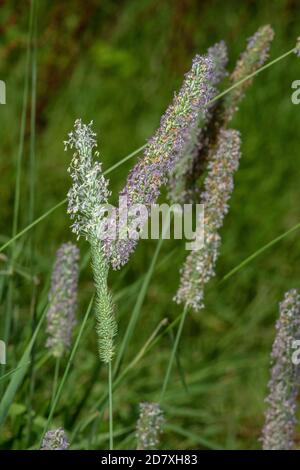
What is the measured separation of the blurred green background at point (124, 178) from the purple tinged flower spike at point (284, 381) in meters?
0.41

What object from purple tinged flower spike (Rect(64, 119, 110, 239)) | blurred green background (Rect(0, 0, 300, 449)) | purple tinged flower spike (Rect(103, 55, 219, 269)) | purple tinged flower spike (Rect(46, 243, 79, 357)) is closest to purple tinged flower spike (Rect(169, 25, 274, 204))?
purple tinged flower spike (Rect(46, 243, 79, 357))

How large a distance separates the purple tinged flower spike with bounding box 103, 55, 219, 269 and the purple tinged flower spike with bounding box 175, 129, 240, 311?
408mm

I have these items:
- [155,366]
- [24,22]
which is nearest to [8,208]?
[155,366]

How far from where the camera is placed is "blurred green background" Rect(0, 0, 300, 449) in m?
2.51

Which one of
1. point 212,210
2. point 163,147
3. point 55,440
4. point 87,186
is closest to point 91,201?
point 87,186

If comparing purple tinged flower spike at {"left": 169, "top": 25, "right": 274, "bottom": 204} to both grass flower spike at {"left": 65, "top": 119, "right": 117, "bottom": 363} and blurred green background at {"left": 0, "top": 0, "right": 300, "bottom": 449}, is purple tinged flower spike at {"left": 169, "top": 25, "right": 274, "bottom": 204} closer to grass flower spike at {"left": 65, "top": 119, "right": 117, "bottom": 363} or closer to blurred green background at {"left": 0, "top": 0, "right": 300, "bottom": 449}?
blurred green background at {"left": 0, "top": 0, "right": 300, "bottom": 449}

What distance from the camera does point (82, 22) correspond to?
11.9 feet

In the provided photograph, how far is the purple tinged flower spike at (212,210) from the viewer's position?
5.25 ft

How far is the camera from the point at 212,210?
Result: 1617 mm

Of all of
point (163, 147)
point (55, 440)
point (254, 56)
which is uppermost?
point (254, 56)

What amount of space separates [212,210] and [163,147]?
17.5 inches

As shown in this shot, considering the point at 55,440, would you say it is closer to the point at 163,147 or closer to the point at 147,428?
the point at 147,428
